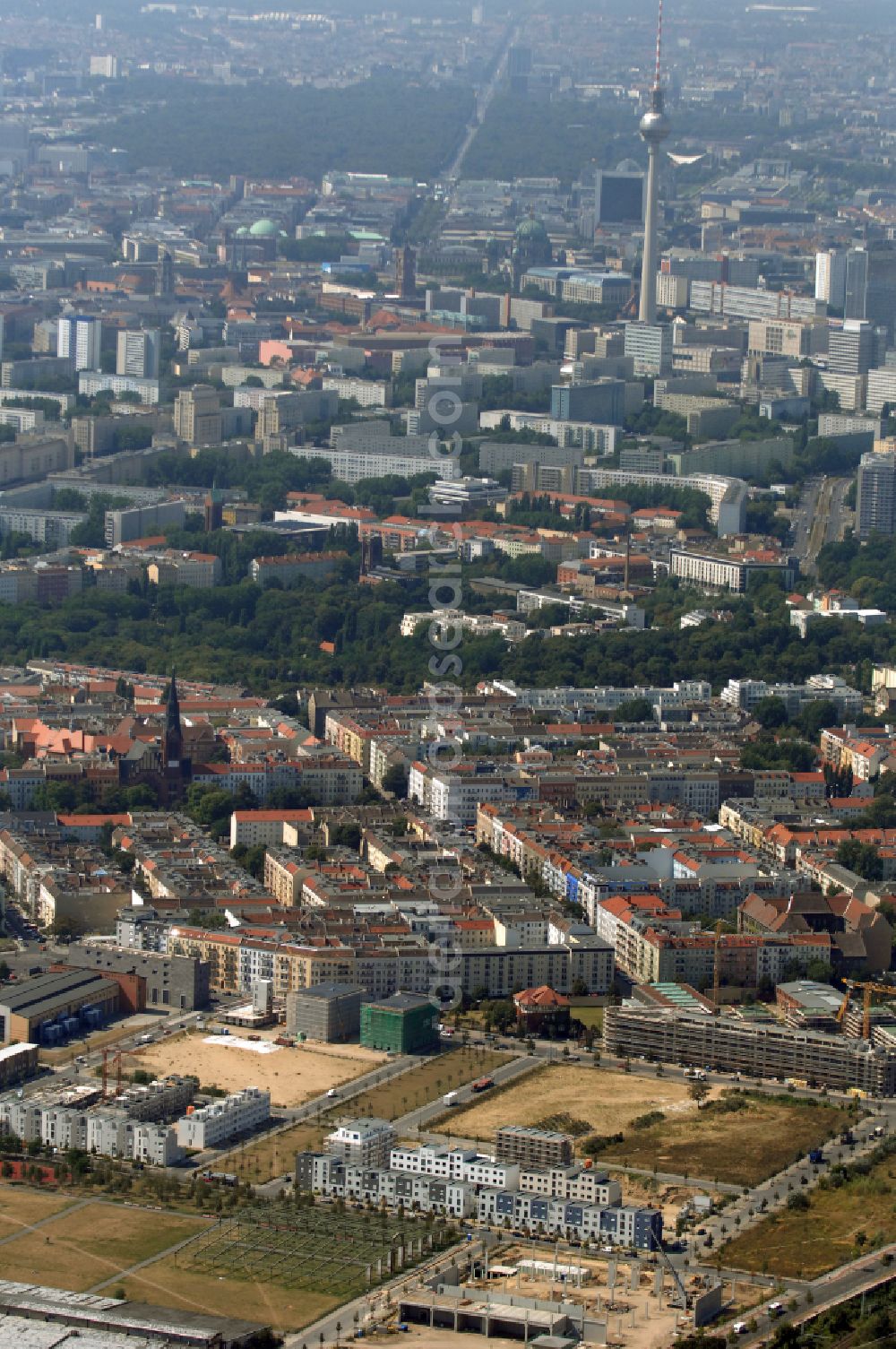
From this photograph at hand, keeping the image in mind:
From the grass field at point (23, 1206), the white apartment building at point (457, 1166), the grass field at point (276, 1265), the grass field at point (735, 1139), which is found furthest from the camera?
the grass field at point (735, 1139)

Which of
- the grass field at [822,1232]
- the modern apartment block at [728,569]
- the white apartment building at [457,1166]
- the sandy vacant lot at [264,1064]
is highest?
the modern apartment block at [728,569]

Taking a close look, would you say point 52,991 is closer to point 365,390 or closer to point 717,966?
point 717,966

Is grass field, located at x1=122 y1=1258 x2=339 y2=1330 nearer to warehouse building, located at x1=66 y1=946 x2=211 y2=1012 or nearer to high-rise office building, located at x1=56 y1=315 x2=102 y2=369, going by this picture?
warehouse building, located at x1=66 y1=946 x2=211 y2=1012

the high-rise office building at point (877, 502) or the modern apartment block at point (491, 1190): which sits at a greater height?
the high-rise office building at point (877, 502)

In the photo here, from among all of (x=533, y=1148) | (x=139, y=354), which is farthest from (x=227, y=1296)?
(x=139, y=354)

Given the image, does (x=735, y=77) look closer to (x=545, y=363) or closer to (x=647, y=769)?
(x=545, y=363)

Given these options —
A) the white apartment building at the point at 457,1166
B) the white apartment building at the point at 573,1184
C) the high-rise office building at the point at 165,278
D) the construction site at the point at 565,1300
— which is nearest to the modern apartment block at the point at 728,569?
the white apartment building at the point at 457,1166

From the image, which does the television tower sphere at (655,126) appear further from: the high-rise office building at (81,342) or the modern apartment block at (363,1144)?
the modern apartment block at (363,1144)
